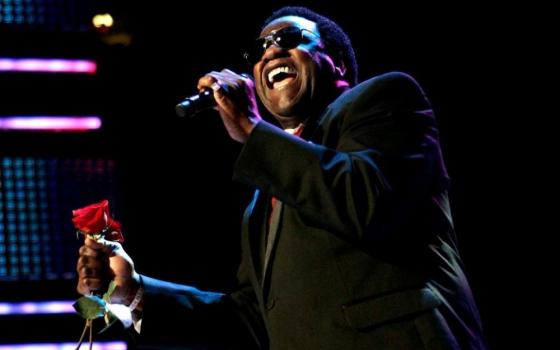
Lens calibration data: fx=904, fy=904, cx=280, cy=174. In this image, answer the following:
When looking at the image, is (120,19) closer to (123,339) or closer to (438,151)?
(123,339)

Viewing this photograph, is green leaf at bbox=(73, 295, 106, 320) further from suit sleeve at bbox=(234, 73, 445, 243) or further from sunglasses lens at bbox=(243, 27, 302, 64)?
sunglasses lens at bbox=(243, 27, 302, 64)

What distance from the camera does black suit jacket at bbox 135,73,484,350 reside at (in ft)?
6.44

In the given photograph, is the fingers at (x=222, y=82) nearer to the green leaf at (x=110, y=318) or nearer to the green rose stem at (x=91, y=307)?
the green rose stem at (x=91, y=307)

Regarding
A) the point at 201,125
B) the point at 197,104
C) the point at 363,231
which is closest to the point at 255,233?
the point at 197,104

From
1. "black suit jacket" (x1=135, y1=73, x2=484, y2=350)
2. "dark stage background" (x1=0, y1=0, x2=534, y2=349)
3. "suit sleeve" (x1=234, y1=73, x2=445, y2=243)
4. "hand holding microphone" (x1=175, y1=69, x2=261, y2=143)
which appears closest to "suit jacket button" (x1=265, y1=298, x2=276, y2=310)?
"black suit jacket" (x1=135, y1=73, x2=484, y2=350)

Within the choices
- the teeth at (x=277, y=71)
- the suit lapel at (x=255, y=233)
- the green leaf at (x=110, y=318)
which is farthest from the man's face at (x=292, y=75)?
the green leaf at (x=110, y=318)

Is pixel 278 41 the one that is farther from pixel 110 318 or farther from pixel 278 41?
pixel 110 318

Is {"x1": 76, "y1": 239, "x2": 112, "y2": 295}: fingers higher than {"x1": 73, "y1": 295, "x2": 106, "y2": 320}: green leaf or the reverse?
higher

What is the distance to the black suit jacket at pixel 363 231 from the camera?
1.96m

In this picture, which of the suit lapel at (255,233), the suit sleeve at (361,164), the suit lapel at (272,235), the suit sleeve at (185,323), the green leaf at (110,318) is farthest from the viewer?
the suit sleeve at (185,323)

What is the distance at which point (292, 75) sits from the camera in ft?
8.53

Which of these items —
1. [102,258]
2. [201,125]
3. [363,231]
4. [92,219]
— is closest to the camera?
[363,231]

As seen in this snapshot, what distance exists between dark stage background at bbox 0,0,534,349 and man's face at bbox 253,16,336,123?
101cm

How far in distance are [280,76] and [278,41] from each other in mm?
101
